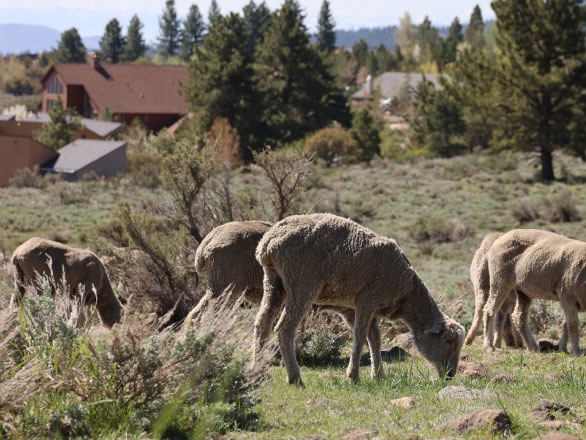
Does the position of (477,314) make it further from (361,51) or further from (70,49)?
(361,51)

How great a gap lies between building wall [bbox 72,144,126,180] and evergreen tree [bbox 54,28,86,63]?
2850 inches

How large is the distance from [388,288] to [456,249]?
22861mm

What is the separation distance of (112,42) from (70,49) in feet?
32.9

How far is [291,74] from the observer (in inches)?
2338

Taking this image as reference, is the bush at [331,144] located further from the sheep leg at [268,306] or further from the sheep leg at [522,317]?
the sheep leg at [268,306]

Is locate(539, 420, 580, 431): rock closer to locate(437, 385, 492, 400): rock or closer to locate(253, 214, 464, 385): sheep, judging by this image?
locate(437, 385, 492, 400): rock

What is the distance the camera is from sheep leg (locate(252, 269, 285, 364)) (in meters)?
7.83

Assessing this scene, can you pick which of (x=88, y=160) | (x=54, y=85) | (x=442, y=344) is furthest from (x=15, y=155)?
(x=442, y=344)

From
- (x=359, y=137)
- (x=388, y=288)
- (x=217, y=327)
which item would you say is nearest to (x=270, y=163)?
(x=388, y=288)

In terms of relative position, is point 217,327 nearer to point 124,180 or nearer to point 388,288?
point 388,288

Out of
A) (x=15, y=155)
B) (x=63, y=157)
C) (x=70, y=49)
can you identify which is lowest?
(x=63, y=157)

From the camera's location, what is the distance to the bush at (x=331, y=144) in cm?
5709

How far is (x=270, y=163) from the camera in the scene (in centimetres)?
1300

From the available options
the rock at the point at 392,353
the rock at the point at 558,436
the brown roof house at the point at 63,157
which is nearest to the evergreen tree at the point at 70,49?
the brown roof house at the point at 63,157
